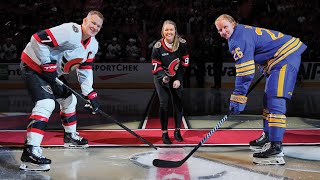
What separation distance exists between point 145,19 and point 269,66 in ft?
31.5

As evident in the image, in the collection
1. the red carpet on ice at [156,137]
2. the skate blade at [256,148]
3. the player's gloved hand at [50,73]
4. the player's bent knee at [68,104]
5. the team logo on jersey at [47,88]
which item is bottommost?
the red carpet on ice at [156,137]

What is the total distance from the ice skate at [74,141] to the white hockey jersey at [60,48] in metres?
0.78

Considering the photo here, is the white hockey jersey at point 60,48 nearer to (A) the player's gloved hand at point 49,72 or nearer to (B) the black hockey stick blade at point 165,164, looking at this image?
(A) the player's gloved hand at point 49,72

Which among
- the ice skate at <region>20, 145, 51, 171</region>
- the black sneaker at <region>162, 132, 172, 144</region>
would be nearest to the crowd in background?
the black sneaker at <region>162, 132, 172, 144</region>

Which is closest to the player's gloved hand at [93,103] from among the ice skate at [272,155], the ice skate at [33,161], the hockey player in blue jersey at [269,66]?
the ice skate at [33,161]

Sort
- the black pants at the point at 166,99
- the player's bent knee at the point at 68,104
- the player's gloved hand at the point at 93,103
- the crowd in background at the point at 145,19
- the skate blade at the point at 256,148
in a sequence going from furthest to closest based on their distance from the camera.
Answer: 1. the crowd in background at the point at 145,19
2. the black pants at the point at 166,99
3. the player's bent knee at the point at 68,104
4. the skate blade at the point at 256,148
5. the player's gloved hand at the point at 93,103

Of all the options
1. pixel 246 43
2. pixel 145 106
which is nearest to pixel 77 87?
pixel 145 106

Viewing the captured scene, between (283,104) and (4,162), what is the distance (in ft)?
8.79

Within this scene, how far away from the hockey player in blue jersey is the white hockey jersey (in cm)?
128

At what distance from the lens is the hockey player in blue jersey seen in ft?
13.2

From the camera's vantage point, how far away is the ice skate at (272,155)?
13.6ft

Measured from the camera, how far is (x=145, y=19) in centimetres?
1362

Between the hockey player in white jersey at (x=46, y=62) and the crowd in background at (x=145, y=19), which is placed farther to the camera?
the crowd in background at (x=145, y=19)

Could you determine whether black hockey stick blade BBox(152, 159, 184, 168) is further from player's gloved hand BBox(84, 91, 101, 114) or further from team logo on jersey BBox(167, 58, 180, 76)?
team logo on jersey BBox(167, 58, 180, 76)
